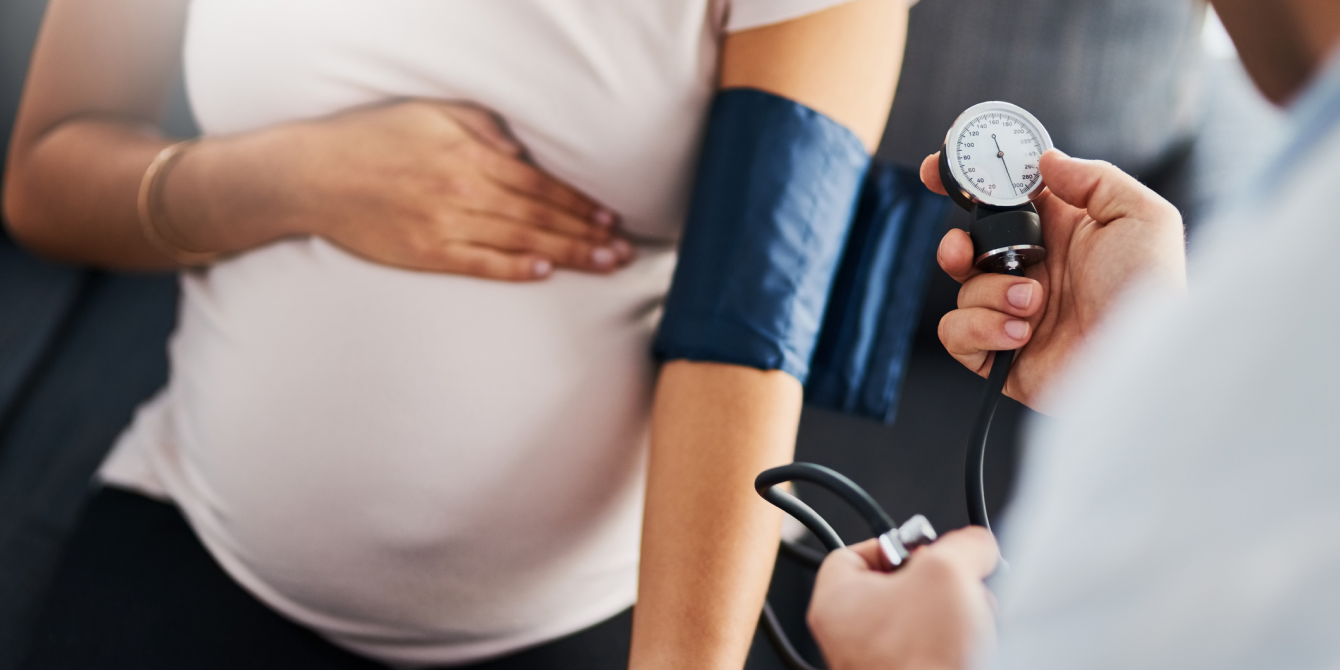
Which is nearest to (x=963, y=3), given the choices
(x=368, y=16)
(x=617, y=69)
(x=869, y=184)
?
(x=869, y=184)

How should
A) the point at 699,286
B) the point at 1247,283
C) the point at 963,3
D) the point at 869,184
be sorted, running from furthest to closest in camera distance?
the point at 963,3 → the point at 869,184 → the point at 699,286 → the point at 1247,283

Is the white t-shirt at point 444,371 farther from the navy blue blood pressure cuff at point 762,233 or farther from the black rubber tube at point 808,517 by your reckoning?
the black rubber tube at point 808,517

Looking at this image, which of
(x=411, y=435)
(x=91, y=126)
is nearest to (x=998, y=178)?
(x=411, y=435)

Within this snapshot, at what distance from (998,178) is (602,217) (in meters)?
0.39

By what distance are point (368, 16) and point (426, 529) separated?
425mm

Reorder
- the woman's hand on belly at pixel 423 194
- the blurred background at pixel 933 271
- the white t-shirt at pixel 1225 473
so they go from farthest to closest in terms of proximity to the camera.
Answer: the blurred background at pixel 933 271 < the woman's hand on belly at pixel 423 194 < the white t-shirt at pixel 1225 473

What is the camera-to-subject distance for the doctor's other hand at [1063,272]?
0.39 m

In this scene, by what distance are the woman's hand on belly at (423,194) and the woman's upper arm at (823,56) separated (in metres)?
0.19

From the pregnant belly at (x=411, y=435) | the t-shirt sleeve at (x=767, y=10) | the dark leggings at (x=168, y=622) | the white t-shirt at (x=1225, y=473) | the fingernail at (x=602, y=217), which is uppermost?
the t-shirt sleeve at (x=767, y=10)

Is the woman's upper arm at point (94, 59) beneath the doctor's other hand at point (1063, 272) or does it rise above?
beneath

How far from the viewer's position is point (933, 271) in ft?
3.05

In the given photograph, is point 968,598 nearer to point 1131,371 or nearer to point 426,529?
point 1131,371

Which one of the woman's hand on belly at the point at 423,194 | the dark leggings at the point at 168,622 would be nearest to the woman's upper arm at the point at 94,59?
the woman's hand on belly at the point at 423,194

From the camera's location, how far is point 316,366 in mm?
656
